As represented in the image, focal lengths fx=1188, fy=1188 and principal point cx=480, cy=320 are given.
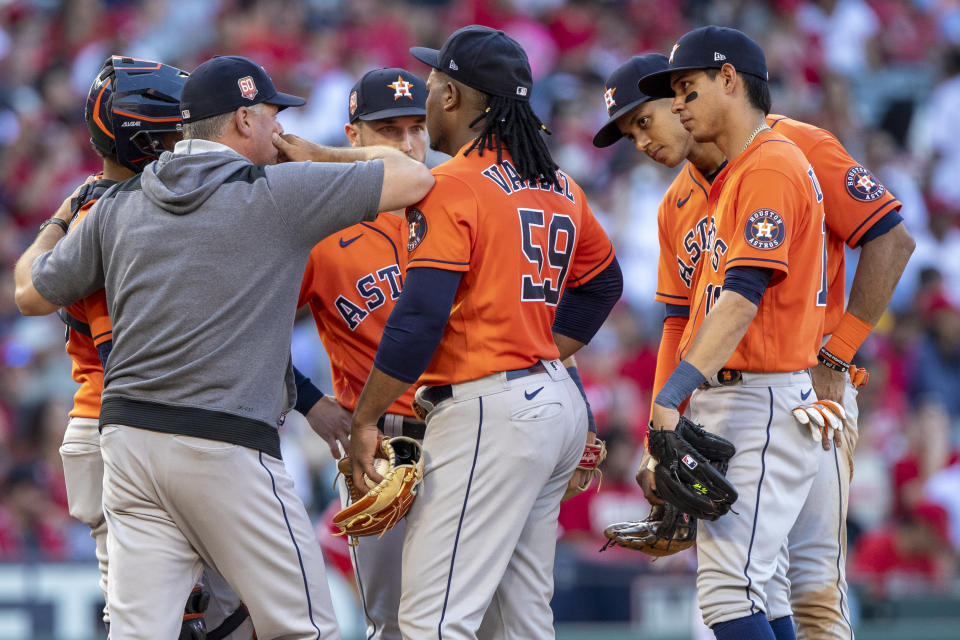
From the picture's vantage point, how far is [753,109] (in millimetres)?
4078

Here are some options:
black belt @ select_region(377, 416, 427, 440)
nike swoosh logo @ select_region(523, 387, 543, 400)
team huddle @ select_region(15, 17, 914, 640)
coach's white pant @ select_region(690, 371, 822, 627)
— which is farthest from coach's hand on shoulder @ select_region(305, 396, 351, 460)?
coach's white pant @ select_region(690, 371, 822, 627)

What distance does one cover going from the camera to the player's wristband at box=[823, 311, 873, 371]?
14.4ft

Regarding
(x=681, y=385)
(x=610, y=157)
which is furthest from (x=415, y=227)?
(x=610, y=157)

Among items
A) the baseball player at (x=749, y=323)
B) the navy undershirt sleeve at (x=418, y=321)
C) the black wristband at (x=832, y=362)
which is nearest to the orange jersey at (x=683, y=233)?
the baseball player at (x=749, y=323)

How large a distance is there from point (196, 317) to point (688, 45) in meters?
1.89

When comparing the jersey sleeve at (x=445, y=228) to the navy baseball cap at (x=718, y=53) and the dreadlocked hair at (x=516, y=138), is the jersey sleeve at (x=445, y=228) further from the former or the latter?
the navy baseball cap at (x=718, y=53)

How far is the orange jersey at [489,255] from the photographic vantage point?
3.81 meters

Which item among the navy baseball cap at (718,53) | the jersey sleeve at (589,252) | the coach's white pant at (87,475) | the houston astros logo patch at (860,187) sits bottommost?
the coach's white pant at (87,475)

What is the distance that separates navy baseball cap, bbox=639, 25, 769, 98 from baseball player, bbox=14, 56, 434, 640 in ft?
3.22

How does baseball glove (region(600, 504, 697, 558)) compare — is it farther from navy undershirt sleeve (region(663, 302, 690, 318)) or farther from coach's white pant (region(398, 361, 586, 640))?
navy undershirt sleeve (region(663, 302, 690, 318))

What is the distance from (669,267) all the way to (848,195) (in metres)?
0.72

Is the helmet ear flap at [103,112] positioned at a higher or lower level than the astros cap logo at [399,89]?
lower

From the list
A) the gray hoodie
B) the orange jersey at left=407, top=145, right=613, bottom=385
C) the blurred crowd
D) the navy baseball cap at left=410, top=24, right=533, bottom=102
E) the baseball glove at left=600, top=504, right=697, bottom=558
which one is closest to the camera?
the gray hoodie

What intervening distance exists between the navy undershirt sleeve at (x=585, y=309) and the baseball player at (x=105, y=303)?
1575mm
